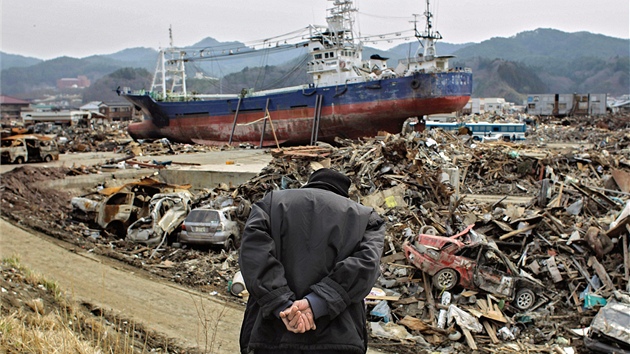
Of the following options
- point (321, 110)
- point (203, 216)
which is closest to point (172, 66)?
point (321, 110)

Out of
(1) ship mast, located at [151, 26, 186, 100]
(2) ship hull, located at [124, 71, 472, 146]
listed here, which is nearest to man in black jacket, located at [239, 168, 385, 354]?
(2) ship hull, located at [124, 71, 472, 146]

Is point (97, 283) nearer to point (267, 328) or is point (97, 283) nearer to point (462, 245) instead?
point (462, 245)

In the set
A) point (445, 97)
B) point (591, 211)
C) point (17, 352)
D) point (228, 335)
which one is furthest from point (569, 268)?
point (445, 97)

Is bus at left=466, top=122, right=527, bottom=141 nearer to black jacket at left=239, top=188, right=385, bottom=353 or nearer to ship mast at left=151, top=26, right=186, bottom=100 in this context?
ship mast at left=151, top=26, right=186, bottom=100

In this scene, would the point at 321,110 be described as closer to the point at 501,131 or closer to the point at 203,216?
the point at 501,131

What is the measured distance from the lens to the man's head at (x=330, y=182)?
3.38 m

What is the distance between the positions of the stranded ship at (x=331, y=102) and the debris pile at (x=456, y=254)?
14745mm

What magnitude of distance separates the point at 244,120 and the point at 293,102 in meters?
4.78

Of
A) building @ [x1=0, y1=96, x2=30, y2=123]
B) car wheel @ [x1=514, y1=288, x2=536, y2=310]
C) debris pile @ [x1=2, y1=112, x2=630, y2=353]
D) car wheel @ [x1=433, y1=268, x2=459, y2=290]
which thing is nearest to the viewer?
debris pile @ [x1=2, y1=112, x2=630, y2=353]

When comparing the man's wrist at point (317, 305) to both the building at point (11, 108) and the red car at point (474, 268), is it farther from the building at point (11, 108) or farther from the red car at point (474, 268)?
the building at point (11, 108)

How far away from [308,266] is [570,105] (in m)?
83.8

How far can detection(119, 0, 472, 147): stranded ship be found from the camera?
104 ft

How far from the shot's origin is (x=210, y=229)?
1241 centimetres

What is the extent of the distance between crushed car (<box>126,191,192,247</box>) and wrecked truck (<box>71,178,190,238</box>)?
748mm
